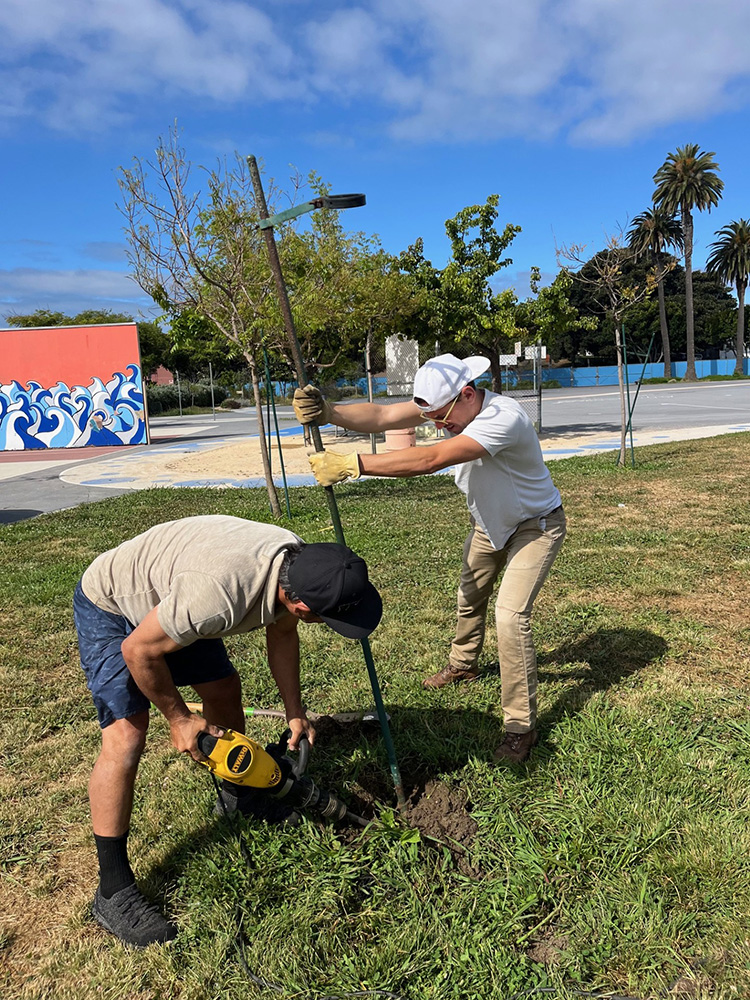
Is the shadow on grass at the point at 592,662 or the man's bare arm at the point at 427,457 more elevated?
the man's bare arm at the point at 427,457

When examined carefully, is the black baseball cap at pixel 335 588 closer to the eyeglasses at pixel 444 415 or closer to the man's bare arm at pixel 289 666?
the man's bare arm at pixel 289 666

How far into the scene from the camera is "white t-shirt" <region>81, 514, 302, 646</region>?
2.06 m

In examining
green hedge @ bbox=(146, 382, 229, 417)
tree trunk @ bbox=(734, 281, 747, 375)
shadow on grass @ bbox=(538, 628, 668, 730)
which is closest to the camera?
shadow on grass @ bbox=(538, 628, 668, 730)

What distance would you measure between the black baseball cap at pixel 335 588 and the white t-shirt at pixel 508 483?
1037 millimetres

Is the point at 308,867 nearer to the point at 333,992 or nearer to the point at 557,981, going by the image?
the point at 333,992

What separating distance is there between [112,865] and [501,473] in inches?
81.6

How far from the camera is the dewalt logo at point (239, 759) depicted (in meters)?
2.22

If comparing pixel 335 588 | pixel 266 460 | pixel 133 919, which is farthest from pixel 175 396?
pixel 335 588

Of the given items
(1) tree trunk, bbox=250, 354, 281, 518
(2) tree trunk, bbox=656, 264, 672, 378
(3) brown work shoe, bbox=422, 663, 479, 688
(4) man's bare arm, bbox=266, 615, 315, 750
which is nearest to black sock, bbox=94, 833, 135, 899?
(4) man's bare arm, bbox=266, 615, 315, 750

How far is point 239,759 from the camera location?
2.23 m

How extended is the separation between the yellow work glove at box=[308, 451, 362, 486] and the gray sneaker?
1.47 metres

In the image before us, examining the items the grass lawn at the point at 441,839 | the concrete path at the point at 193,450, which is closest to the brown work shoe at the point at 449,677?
the grass lawn at the point at 441,839

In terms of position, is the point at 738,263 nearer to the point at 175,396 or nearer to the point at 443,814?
the point at 175,396

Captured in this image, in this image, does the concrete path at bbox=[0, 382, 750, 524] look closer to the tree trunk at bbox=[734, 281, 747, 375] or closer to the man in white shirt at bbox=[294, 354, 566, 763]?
the man in white shirt at bbox=[294, 354, 566, 763]
